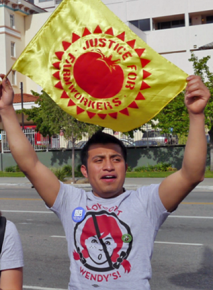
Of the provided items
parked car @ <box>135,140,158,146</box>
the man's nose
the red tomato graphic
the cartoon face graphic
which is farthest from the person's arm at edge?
parked car @ <box>135,140,158,146</box>

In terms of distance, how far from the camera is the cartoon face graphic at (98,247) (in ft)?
7.45

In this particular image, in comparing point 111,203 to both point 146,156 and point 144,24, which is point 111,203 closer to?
point 146,156

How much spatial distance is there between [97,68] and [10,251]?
4.00 ft

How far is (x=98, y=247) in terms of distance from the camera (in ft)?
7.54

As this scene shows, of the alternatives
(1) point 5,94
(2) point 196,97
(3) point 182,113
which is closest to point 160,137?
(3) point 182,113

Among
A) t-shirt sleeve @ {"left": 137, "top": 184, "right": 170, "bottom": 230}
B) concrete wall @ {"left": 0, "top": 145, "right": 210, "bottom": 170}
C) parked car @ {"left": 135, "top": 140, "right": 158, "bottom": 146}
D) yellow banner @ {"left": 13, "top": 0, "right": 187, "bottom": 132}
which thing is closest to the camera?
t-shirt sleeve @ {"left": 137, "top": 184, "right": 170, "bottom": 230}

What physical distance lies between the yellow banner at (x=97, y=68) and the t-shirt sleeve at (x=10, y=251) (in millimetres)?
855

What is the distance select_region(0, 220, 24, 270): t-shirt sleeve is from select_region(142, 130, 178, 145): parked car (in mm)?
22288

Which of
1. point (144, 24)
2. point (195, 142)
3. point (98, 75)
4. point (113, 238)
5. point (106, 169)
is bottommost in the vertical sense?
point (113, 238)

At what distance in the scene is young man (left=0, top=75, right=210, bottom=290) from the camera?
7.32 ft

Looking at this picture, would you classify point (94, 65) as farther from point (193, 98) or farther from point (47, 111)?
point (47, 111)

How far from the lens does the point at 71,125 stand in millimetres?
18375

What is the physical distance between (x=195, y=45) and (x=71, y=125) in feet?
99.7

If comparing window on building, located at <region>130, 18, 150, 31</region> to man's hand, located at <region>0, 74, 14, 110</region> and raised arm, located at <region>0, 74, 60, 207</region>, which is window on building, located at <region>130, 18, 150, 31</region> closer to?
man's hand, located at <region>0, 74, 14, 110</region>
